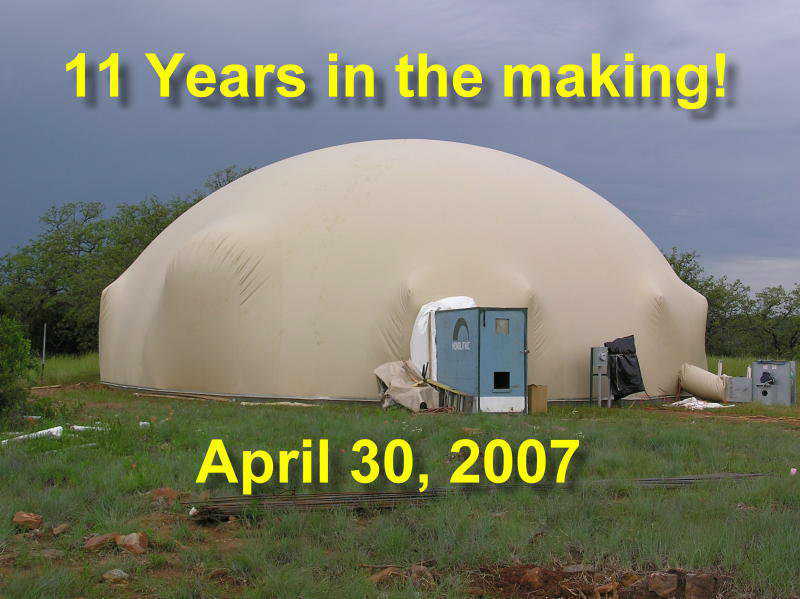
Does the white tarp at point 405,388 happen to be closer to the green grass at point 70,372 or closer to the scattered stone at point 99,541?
the scattered stone at point 99,541

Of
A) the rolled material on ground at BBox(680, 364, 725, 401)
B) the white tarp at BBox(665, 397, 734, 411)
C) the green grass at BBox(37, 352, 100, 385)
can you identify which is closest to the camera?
the white tarp at BBox(665, 397, 734, 411)

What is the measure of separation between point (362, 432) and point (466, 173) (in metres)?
9.81

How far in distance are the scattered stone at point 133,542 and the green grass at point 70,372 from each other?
16.6m

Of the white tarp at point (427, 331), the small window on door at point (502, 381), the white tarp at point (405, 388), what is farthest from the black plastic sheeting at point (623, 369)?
the white tarp at point (405, 388)

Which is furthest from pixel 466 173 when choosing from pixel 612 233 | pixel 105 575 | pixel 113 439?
pixel 105 575

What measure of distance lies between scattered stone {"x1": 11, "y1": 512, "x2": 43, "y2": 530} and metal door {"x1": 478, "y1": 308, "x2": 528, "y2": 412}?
30.4 ft

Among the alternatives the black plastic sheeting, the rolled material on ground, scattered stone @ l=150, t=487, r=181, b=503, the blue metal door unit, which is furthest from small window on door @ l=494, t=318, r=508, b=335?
scattered stone @ l=150, t=487, r=181, b=503

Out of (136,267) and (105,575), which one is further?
(136,267)

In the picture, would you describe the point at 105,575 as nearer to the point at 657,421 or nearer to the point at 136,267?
the point at 657,421

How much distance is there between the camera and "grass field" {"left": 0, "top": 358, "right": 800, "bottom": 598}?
479 cm

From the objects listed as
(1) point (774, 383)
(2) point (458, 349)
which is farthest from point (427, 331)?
(1) point (774, 383)

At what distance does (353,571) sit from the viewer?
4875 millimetres

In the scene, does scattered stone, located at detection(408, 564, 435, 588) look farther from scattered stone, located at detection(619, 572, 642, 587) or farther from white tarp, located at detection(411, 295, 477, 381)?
white tarp, located at detection(411, 295, 477, 381)

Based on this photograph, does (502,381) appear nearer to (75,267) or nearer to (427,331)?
(427,331)
